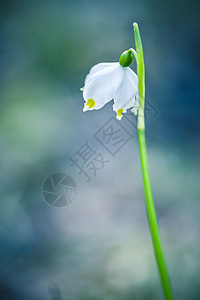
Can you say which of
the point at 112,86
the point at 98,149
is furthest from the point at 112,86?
the point at 98,149

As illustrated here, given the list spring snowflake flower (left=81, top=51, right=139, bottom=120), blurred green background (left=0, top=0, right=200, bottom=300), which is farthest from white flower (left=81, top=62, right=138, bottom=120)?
blurred green background (left=0, top=0, right=200, bottom=300)

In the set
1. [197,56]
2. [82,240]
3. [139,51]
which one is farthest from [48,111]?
[139,51]

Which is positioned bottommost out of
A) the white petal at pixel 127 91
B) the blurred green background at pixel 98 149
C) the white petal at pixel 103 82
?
the white petal at pixel 127 91

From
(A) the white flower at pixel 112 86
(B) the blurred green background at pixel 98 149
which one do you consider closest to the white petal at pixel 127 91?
(A) the white flower at pixel 112 86

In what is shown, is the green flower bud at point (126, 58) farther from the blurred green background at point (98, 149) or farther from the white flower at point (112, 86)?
the blurred green background at point (98, 149)

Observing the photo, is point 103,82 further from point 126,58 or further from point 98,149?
point 98,149

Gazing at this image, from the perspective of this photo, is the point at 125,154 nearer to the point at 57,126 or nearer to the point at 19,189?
the point at 57,126

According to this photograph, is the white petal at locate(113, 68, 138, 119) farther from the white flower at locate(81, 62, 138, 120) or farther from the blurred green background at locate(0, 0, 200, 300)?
the blurred green background at locate(0, 0, 200, 300)
